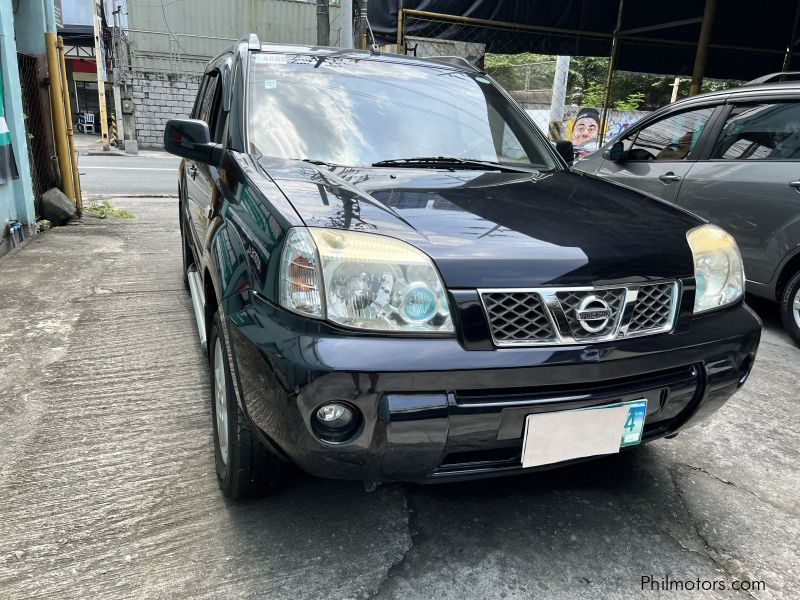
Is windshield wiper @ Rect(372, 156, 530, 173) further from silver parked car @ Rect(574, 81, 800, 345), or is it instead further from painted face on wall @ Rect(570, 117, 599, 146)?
painted face on wall @ Rect(570, 117, 599, 146)

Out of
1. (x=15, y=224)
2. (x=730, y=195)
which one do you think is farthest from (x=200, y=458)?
→ (x=15, y=224)

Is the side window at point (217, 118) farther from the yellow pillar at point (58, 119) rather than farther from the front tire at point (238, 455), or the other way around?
the yellow pillar at point (58, 119)

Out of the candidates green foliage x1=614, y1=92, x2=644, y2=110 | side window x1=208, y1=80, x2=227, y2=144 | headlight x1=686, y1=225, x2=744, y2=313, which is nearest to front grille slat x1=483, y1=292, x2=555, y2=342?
headlight x1=686, y1=225, x2=744, y2=313

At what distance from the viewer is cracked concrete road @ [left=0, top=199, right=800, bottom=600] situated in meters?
1.81

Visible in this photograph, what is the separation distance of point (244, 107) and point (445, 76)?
111 centimetres

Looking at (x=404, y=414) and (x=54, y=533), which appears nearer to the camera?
(x=404, y=414)

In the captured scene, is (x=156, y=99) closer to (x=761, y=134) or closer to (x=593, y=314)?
(x=761, y=134)

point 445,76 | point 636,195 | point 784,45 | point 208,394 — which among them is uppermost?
point 784,45

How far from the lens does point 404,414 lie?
151 centimetres

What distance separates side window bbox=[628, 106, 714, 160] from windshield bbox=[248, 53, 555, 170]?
2.18 metres

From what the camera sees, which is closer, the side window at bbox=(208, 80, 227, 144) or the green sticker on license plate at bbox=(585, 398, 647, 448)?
the green sticker on license plate at bbox=(585, 398, 647, 448)

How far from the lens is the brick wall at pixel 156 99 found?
22.0m

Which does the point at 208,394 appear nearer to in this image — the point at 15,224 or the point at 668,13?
the point at 15,224

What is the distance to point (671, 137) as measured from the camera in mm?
4824
